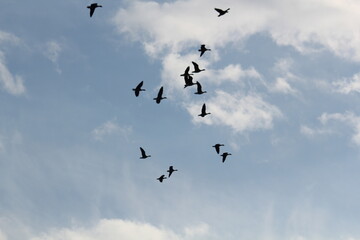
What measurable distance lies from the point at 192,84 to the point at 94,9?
19.6 meters

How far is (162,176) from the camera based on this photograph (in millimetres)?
102312

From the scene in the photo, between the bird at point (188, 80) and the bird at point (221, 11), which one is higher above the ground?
the bird at point (221, 11)

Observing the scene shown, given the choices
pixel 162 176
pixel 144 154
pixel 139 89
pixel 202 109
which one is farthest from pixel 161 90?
pixel 162 176

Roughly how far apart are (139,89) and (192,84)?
9120 millimetres

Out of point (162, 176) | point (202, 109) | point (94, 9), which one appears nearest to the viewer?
point (94, 9)

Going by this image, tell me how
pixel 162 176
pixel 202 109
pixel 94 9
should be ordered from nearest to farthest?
pixel 94 9 → pixel 202 109 → pixel 162 176

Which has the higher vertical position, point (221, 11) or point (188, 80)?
point (221, 11)

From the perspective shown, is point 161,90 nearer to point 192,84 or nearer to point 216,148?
point 192,84

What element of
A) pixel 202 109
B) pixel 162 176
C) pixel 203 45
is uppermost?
pixel 203 45

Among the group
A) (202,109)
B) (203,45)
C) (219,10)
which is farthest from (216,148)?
(219,10)

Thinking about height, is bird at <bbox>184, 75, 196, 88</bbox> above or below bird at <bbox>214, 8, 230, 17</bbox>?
below

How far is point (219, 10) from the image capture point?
8175cm

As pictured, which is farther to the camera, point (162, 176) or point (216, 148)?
point (162, 176)

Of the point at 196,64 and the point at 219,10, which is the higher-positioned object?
the point at 219,10
